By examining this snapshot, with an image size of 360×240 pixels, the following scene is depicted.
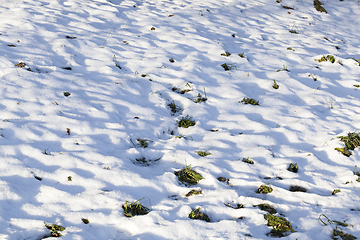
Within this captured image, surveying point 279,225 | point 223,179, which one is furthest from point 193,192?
point 279,225

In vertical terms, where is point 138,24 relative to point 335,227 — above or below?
above

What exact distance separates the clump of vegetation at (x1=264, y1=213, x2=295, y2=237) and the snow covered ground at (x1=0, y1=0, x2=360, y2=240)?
7 cm

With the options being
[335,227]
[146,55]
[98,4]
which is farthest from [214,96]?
[98,4]

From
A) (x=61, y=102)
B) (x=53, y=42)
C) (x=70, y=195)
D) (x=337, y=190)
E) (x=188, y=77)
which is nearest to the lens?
(x=70, y=195)

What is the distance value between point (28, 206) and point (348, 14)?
7.92 metres

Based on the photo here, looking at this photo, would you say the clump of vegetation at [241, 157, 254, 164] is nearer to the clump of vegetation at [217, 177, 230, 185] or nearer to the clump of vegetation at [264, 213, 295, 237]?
the clump of vegetation at [217, 177, 230, 185]

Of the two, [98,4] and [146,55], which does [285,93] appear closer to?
[146,55]

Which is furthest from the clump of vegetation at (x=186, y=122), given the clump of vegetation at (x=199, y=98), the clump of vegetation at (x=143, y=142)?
the clump of vegetation at (x=143, y=142)

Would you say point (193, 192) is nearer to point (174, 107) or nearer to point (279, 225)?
point (279, 225)

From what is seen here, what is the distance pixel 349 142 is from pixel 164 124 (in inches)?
78.9

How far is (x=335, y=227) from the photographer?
6.09 ft

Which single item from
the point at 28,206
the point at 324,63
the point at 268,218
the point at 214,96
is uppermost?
the point at 324,63

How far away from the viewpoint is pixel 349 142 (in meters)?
2.74

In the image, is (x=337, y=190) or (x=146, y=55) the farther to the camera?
(x=146, y=55)
